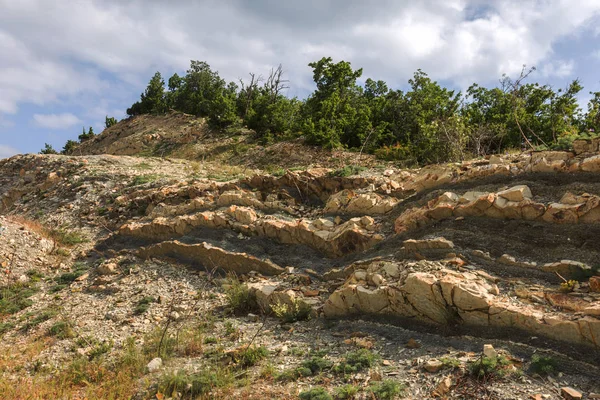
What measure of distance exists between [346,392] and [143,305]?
5.65 metres

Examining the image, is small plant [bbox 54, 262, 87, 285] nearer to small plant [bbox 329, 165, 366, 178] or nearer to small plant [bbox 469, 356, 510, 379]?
Result: small plant [bbox 329, 165, 366, 178]

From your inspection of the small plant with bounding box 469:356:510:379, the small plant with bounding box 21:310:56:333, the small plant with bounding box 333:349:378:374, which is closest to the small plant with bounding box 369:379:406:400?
the small plant with bounding box 333:349:378:374

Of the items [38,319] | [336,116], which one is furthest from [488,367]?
[336,116]

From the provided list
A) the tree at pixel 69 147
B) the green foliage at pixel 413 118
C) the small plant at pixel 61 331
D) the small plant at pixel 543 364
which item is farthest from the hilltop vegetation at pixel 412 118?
the tree at pixel 69 147

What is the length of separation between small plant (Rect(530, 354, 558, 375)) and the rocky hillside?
0.01 meters

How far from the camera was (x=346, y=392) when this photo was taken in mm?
4926

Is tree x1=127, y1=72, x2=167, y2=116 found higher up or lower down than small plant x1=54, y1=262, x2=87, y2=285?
higher up

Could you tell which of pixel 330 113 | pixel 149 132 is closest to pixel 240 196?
pixel 330 113

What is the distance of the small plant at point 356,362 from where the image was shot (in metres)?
5.46

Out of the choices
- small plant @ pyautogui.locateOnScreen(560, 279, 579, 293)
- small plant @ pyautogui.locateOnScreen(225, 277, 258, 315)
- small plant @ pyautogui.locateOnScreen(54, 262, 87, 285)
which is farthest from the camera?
small plant @ pyautogui.locateOnScreen(54, 262, 87, 285)

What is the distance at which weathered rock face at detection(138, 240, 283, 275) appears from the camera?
9.57 metres

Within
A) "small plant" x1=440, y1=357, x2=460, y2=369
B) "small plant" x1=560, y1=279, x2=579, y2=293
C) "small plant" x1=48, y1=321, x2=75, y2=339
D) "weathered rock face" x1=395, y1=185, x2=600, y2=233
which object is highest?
"weathered rock face" x1=395, y1=185, x2=600, y2=233

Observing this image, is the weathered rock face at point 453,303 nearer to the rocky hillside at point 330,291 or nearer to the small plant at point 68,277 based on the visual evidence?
the rocky hillside at point 330,291

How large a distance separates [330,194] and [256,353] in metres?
6.03
